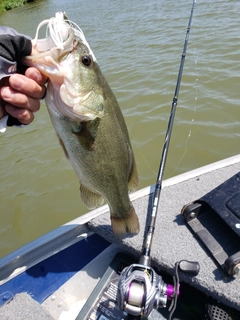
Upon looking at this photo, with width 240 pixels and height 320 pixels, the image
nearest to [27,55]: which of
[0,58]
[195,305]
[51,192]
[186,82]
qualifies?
[0,58]

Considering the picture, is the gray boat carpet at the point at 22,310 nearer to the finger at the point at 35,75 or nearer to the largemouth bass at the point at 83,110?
the largemouth bass at the point at 83,110

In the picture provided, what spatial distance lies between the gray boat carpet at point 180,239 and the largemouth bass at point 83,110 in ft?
1.57

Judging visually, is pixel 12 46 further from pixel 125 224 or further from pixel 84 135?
pixel 125 224

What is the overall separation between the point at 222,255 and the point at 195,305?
0.42 m

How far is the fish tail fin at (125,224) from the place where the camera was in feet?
7.30

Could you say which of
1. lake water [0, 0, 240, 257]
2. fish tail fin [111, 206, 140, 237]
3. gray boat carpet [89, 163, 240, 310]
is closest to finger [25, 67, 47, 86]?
fish tail fin [111, 206, 140, 237]

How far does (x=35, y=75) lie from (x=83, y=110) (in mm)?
303

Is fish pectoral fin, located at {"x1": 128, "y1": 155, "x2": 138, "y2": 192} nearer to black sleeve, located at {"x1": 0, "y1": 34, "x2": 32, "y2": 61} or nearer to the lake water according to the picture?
black sleeve, located at {"x1": 0, "y1": 34, "x2": 32, "y2": 61}

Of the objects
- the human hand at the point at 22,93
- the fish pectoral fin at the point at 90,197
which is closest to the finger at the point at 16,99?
the human hand at the point at 22,93

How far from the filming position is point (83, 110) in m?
1.69

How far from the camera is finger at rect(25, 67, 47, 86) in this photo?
155 cm

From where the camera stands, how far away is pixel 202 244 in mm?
2164

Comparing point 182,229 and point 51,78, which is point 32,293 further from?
point 51,78

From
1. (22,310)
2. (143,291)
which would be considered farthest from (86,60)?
(22,310)
